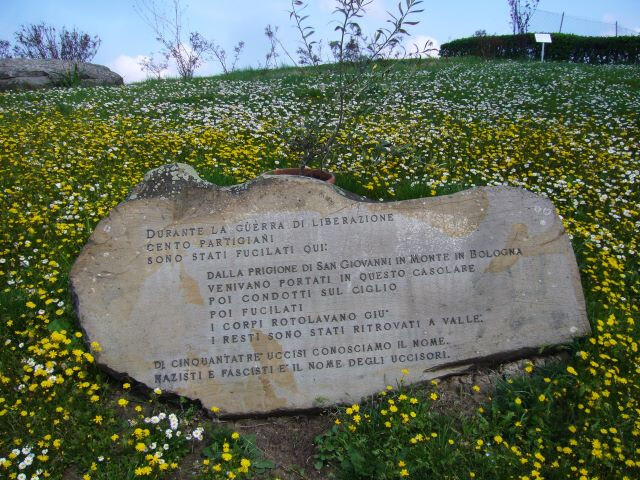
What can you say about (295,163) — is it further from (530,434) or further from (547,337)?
(530,434)

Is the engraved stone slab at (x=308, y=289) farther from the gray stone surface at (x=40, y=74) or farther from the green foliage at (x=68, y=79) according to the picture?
the green foliage at (x=68, y=79)

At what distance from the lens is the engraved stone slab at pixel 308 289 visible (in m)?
3.57

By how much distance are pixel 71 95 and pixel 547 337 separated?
1005cm

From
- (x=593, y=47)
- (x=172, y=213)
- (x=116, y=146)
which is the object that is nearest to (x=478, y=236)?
(x=172, y=213)

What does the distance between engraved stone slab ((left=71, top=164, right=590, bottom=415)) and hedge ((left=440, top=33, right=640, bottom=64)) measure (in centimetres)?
1960

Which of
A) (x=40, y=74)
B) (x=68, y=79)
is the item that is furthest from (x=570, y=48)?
(x=40, y=74)

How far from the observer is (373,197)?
231 inches

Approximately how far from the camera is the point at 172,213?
3.75 meters

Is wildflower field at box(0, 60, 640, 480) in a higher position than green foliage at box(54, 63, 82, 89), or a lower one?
lower

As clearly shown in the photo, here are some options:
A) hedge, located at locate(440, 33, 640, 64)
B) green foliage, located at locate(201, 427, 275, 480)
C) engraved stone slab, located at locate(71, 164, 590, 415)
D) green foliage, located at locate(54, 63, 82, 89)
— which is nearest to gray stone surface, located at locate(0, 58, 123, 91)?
green foliage, located at locate(54, 63, 82, 89)

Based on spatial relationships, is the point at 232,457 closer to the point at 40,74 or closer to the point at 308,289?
the point at 308,289

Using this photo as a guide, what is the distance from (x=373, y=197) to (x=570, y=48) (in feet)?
63.7

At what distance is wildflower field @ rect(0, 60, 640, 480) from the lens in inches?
123

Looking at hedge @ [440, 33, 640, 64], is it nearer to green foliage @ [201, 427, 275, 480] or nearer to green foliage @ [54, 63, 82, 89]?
green foliage @ [54, 63, 82, 89]
